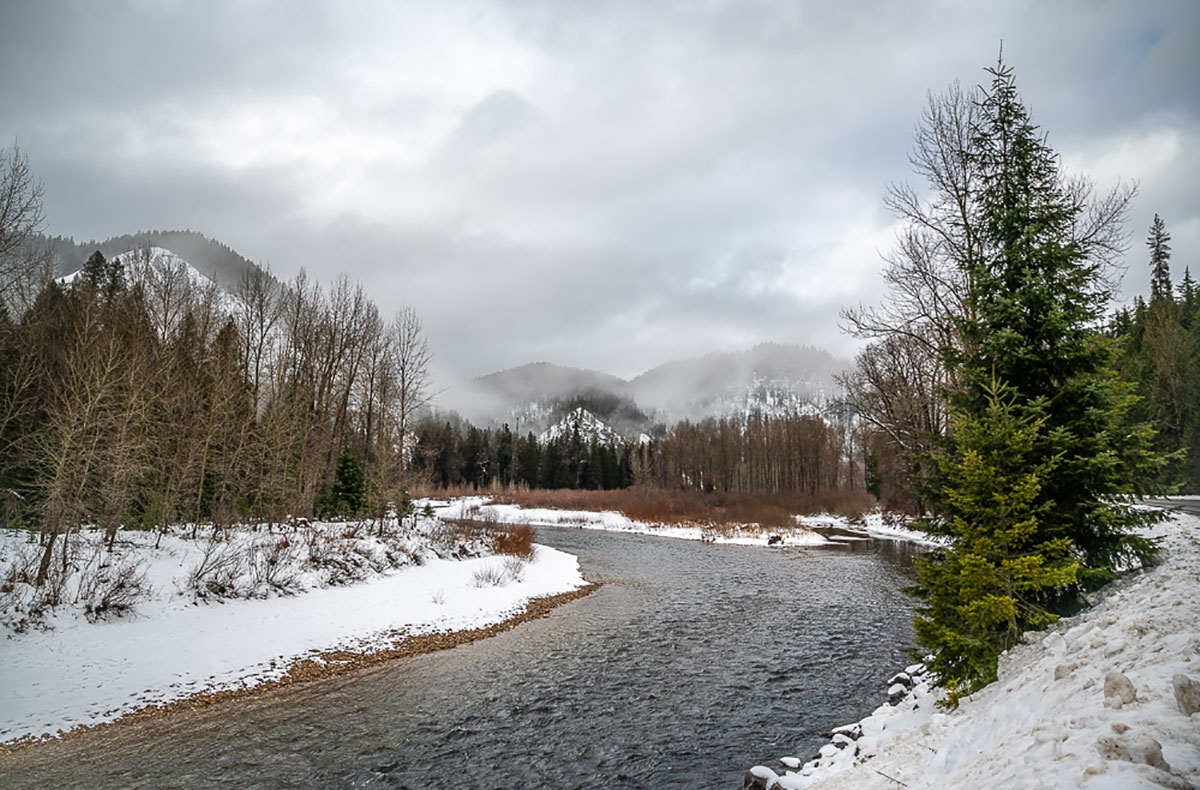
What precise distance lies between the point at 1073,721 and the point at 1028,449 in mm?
3995

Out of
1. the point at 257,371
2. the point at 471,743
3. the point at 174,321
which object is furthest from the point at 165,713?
the point at 257,371

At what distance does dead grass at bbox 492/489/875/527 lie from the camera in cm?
4262

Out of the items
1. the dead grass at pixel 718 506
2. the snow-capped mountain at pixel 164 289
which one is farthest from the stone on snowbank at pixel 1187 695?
the dead grass at pixel 718 506

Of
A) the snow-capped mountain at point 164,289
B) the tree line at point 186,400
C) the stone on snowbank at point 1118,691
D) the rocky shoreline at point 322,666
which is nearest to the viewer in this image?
the stone on snowbank at point 1118,691

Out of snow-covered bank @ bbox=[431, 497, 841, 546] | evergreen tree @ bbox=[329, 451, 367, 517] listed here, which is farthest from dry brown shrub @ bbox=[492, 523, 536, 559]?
evergreen tree @ bbox=[329, 451, 367, 517]

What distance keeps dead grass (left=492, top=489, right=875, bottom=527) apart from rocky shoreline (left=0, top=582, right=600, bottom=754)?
2707 centimetres

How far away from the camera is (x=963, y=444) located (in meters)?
7.43

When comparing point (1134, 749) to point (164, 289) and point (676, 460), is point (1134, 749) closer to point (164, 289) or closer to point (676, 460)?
point (164, 289)

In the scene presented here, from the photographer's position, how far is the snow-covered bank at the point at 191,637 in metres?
9.28

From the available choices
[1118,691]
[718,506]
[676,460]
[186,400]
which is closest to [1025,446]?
[1118,691]

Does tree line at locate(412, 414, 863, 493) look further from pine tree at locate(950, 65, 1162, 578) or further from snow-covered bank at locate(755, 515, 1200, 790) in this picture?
snow-covered bank at locate(755, 515, 1200, 790)

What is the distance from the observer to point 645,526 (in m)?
43.9

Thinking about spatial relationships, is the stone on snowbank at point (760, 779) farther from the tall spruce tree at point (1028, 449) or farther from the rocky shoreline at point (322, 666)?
the rocky shoreline at point (322, 666)

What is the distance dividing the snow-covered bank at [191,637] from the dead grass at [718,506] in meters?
25.9
